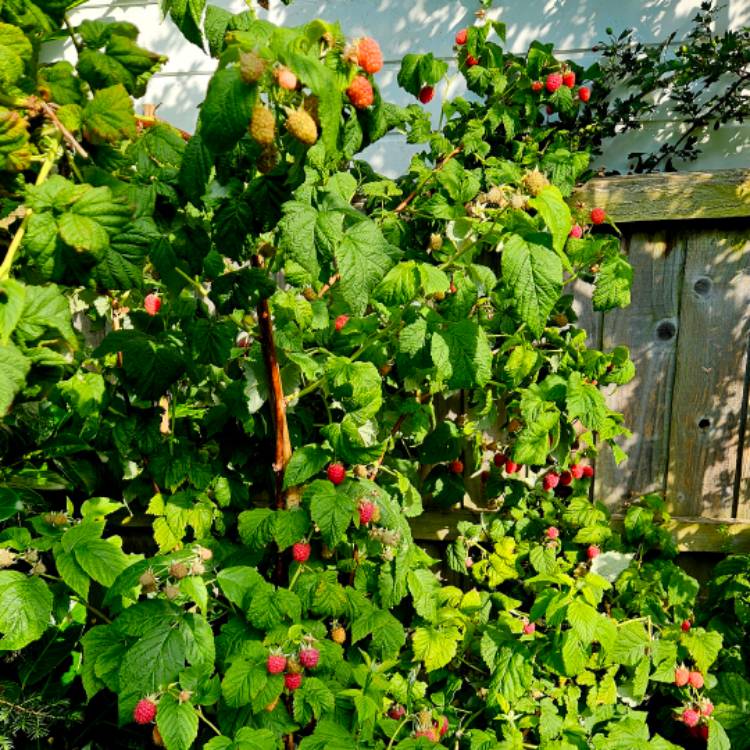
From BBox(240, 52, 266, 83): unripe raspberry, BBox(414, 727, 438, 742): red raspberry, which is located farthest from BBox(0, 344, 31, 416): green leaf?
BBox(414, 727, 438, 742): red raspberry

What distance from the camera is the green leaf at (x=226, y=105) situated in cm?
106

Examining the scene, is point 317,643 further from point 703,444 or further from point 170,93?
point 170,93

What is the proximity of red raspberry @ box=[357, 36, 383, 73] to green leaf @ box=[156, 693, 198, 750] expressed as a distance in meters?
1.36

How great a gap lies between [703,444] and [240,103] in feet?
7.30

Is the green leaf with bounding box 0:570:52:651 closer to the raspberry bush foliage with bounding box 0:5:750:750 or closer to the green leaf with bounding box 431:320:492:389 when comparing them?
the raspberry bush foliage with bounding box 0:5:750:750

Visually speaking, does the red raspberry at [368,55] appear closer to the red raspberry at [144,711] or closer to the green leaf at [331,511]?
the green leaf at [331,511]

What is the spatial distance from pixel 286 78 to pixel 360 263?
0.41 m

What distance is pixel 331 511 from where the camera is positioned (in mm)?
1718

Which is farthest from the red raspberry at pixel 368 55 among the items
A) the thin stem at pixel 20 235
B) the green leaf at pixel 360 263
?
the thin stem at pixel 20 235

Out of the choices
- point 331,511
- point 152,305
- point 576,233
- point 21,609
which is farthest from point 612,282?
point 21,609

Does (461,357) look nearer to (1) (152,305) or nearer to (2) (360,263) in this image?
(2) (360,263)

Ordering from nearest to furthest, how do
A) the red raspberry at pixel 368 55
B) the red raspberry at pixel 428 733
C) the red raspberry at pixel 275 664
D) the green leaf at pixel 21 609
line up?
the red raspberry at pixel 368 55
the green leaf at pixel 21 609
the red raspberry at pixel 275 664
the red raspberry at pixel 428 733

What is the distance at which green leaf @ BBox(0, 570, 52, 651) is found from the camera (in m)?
1.52

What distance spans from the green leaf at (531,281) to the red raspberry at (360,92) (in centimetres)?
39
